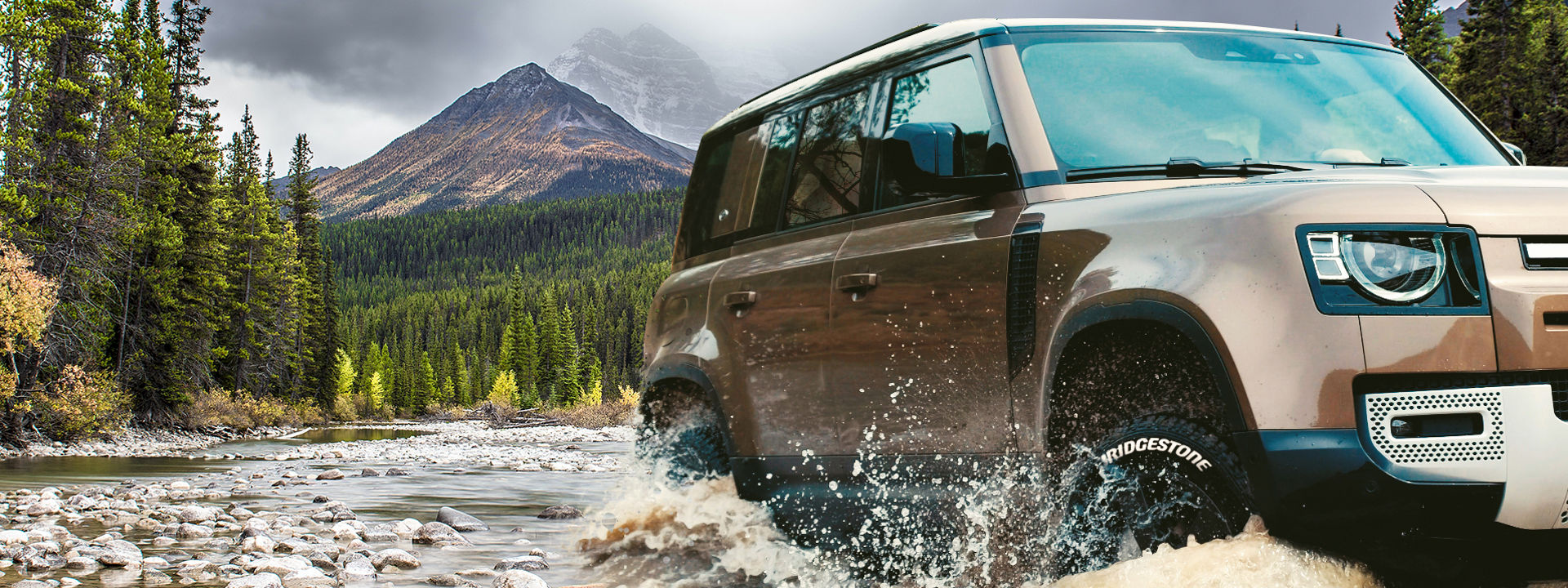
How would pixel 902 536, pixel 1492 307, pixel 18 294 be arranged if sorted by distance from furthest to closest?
pixel 18 294 → pixel 902 536 → pixel 1492 307

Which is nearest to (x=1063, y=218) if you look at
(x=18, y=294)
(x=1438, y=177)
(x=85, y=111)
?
(x=1438, y=177)

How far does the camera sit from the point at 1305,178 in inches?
127

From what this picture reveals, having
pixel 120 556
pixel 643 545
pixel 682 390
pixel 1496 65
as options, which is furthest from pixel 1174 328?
pixel 1496 65

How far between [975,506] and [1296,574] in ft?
3.77

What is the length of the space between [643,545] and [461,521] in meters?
3.08

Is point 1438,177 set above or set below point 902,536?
above

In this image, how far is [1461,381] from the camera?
259 cm

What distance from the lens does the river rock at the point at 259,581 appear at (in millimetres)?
5559

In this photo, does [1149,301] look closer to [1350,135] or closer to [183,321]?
[1350,135]

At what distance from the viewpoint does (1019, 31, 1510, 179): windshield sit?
12.1ft

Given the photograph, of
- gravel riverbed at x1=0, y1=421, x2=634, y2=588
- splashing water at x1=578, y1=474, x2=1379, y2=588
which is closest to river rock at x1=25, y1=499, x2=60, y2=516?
gravel riverbed at x1=0, y1=421, x2=634, y2=588

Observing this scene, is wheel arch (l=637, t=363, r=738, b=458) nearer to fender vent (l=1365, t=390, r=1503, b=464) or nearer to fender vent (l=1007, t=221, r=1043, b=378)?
fender vent (l=1007, t=221, r=1043, b=378)

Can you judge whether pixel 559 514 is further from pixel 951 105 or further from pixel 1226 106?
pixel 1226 106

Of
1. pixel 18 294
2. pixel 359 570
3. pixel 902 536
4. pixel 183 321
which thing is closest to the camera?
pixel 902 536
